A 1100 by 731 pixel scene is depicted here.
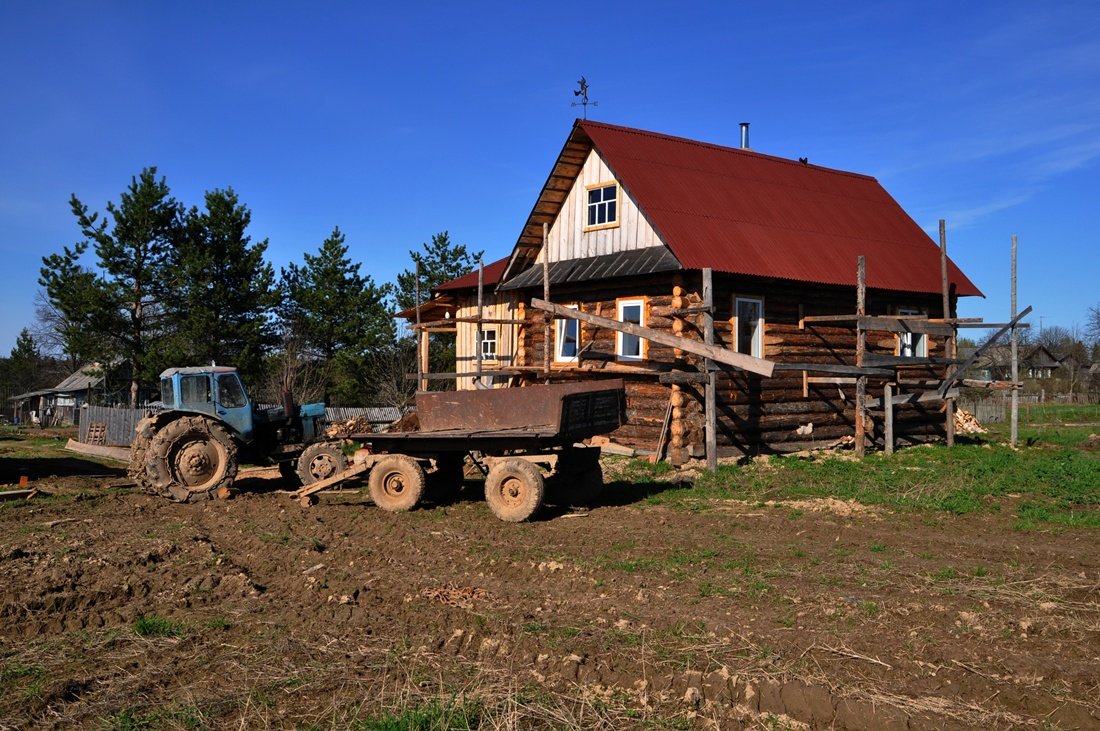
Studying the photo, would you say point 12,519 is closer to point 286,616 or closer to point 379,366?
point 286,616

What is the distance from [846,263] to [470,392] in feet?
37.3

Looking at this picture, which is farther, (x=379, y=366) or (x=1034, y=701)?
(x=379, y=366)

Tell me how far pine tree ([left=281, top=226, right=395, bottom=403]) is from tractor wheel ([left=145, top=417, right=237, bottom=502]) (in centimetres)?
2287

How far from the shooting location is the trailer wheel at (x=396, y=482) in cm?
1332

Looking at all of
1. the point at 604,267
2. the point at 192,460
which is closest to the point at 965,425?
the point at 604,267

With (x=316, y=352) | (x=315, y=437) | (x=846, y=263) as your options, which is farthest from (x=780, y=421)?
(x=316, y=352)

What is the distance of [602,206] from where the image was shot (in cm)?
2011

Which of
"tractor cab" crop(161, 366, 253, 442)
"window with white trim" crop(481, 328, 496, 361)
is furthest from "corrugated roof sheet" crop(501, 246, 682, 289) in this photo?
"tractor cab" crop(161, 366, 253, 442)

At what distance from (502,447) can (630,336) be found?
7.24 meters

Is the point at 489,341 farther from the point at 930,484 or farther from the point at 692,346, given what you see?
the point at 930,484

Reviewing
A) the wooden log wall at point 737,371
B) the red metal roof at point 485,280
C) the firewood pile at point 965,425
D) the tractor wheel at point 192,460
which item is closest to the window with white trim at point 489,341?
the red metal roof at point 485,280

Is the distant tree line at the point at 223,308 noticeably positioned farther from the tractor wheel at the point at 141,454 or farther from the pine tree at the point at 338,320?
the tractor wheel at the point at 141,454

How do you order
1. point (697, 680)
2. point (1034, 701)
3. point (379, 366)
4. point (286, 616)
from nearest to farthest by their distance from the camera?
point (1034, 701)
point (697, 680)
point (286, 616)
point (379, 366)

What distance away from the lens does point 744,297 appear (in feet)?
62.0
